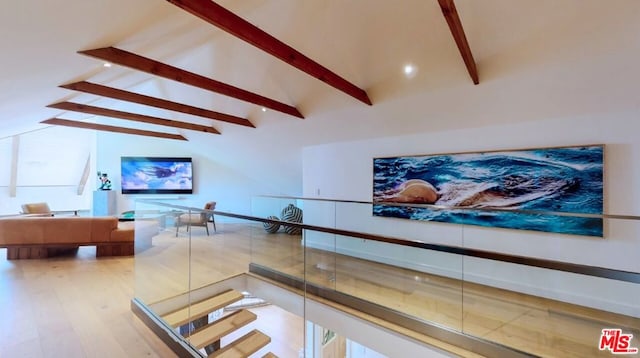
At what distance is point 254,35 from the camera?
2.46 meters

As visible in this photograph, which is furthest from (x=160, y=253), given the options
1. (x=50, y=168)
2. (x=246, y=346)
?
(x=50, y=168)

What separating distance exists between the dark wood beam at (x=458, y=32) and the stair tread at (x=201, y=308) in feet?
11.7

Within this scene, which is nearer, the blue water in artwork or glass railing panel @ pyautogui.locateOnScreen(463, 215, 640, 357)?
glass railing panel @ pyautogui.locateOnScreen(463, 215, 640, 357)

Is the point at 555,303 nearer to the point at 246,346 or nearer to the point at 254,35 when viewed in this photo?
the point at 246,346

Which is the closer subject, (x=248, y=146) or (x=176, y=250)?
(x=176, y=250)

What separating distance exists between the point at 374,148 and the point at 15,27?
422 cm

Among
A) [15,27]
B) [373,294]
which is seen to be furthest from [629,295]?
[15,27]

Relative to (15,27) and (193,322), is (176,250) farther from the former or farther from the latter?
(15,27)

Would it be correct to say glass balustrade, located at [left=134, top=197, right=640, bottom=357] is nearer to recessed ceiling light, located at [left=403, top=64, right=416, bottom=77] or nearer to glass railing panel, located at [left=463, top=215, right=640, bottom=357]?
glass railing panel, located at [left=463, top=215, right=640, bottom=357]

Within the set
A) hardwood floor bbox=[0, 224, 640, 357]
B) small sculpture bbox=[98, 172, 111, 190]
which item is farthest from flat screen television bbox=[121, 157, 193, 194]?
hardwood floor bbox=[0, 224, 640, 357]

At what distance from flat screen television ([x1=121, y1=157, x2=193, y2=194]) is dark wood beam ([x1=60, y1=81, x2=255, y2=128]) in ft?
13.0

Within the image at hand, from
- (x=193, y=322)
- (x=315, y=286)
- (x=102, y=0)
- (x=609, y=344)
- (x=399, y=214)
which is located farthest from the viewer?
(x=399, y=214)

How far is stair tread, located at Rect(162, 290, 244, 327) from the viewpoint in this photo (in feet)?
9.87

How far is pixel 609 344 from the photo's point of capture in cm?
245
